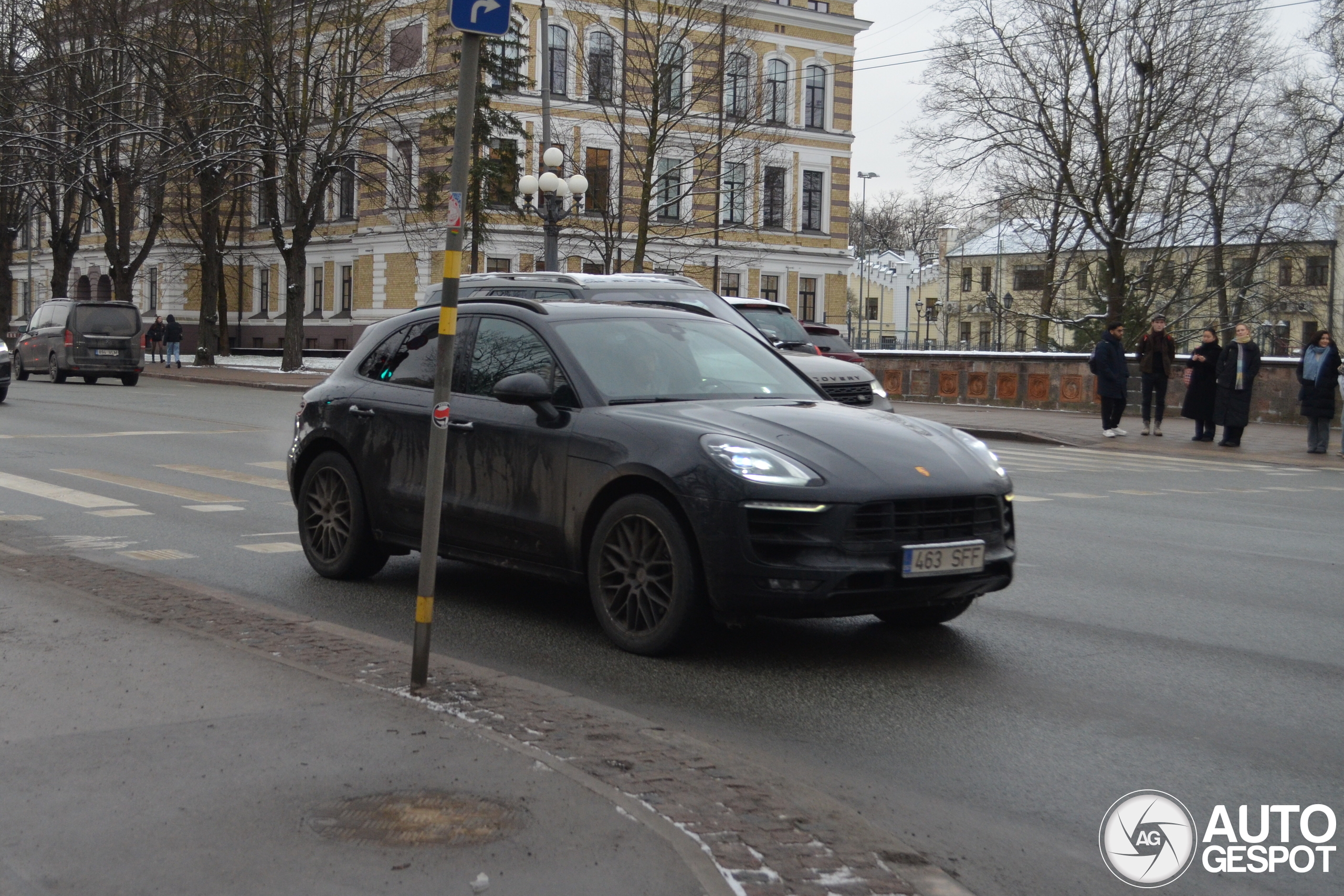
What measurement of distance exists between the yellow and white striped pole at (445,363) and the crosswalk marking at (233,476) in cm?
802

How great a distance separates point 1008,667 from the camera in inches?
269

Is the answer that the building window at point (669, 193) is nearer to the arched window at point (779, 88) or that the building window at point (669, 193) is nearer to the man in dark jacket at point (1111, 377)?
the arched window at point (779, 88)

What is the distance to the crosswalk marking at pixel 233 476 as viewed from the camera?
551 inches

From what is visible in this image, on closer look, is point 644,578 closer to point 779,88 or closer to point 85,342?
point 85,342

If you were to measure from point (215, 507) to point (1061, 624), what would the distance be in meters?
7.29

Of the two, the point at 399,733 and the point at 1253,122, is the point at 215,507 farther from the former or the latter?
the point at 1253,122

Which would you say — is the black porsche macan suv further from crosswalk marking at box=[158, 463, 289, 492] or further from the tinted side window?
crosswalk marking at box=[158, 463, 289, 492]

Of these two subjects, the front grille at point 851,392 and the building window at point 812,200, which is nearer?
the front grille at point 851,392

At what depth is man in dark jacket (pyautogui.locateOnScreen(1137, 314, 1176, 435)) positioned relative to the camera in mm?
24406

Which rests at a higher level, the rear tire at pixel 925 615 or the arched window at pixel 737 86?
the arched window at pixel 737 86

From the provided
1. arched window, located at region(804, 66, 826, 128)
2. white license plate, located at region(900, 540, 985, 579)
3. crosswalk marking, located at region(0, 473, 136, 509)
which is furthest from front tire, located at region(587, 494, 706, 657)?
arched window, located at region(804, 66, 826, 128)

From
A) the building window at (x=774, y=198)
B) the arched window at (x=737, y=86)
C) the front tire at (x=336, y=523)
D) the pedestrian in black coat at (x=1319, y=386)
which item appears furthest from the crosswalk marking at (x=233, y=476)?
the building window at (x=774, y=198)

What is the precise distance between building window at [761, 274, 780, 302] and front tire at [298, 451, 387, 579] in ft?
188

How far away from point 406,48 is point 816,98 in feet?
68.8
